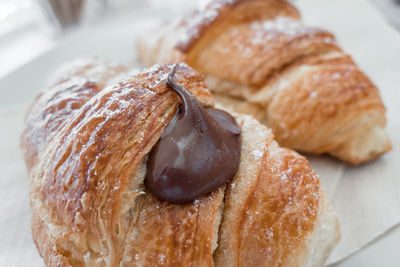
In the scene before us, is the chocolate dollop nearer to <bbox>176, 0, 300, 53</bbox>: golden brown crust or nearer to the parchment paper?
the parchment paper

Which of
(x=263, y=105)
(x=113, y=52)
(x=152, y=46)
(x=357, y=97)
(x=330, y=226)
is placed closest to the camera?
(x=330, y=226)

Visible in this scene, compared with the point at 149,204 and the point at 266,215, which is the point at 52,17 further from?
the point at 266,215

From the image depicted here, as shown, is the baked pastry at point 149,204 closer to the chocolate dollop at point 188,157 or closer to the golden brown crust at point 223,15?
the chocolate dollop at point 188,157

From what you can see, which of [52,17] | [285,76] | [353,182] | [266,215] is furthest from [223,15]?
[52,17]

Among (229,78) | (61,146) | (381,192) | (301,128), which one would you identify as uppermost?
(61,146)

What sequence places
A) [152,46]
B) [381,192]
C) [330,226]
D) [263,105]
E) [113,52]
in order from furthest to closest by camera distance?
1. [113,52]
2. [152,46]
3. [263,105]
4. [381,192]
5. [330,226]

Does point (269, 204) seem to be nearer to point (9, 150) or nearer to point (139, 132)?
Answer: point (139, 132)

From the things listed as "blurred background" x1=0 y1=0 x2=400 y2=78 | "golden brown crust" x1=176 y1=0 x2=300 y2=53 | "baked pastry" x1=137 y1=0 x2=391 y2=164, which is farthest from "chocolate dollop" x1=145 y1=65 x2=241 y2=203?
"blurred background" x1=0 y1=0 x2=400 y2=78

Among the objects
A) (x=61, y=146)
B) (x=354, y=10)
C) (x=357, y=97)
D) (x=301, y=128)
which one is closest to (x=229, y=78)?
(x=301, y=128)
